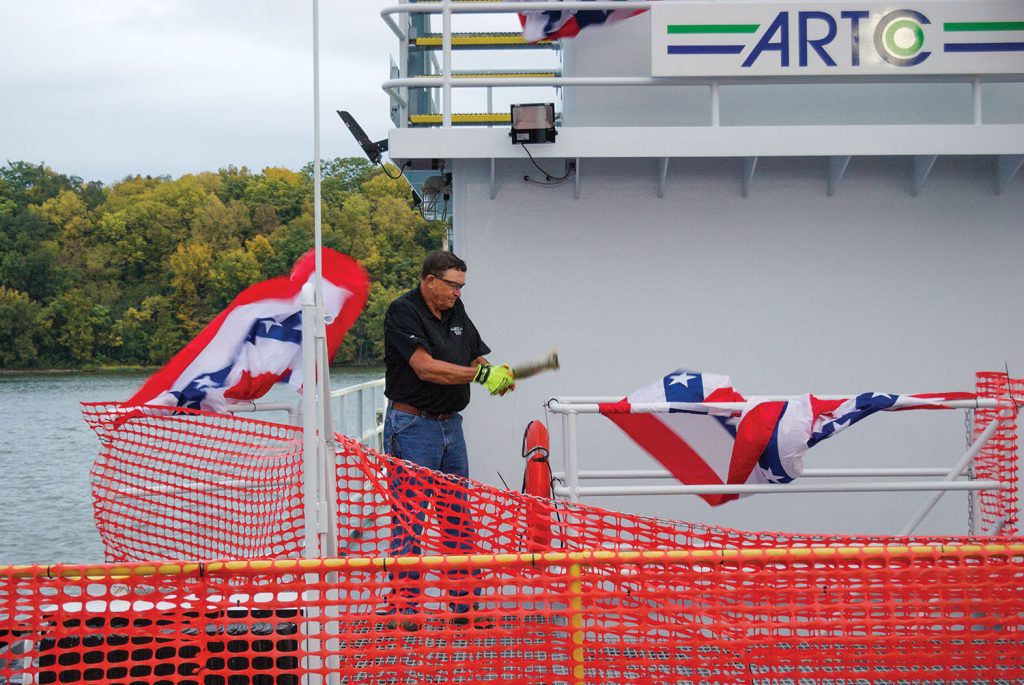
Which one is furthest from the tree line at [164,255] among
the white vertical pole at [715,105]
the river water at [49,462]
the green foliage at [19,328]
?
the white vertical pole at [715,105]

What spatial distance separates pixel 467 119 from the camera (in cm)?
963

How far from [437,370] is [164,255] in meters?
57.9

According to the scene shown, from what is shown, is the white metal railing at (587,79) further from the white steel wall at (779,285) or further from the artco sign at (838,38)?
the white steel wall at (779,285)

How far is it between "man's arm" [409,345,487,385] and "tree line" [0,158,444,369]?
41.0 metres

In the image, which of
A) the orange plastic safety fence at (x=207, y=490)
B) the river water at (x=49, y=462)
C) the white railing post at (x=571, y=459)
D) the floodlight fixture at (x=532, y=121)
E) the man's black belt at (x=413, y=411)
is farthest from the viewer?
the river water at (x=49, y=462)

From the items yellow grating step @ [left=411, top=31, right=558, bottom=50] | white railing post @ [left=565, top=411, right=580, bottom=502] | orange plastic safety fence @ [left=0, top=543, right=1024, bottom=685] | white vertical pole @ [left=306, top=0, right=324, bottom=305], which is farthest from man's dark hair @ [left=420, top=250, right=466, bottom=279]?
yellow grating step @ [left=411, top=31, right=558, bottom=50]

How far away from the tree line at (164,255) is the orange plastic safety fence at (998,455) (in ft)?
134

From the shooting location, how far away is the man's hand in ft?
16.3

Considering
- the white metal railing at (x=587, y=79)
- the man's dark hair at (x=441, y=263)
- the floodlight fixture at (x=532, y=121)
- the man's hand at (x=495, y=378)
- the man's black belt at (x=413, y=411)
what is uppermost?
the white metal railing at (x=587, y=79)

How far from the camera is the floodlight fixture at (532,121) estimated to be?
230 inches

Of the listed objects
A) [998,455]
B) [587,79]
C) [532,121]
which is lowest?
[998,455]

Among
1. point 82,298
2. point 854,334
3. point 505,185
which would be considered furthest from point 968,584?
point 82,298

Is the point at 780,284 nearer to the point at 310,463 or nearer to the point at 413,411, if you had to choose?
the point at 413,411

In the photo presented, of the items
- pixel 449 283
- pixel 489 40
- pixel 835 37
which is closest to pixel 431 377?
pixel 449 283
